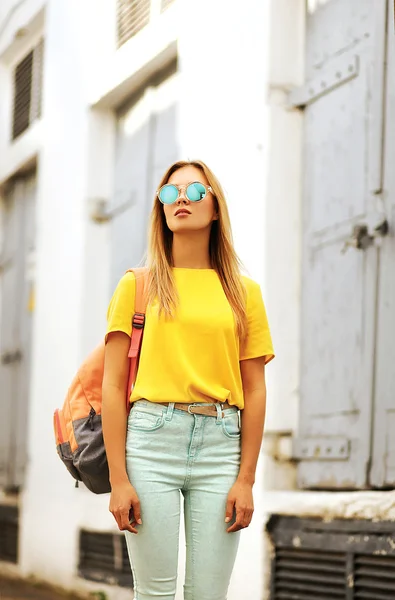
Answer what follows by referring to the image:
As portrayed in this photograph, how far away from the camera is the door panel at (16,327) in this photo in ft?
27.9

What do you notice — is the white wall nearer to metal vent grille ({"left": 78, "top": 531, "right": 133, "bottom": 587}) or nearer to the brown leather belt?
metal vent grille ({"left": 78, "top": 531, "right": 133, "bottom": 587})

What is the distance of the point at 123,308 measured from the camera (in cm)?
271

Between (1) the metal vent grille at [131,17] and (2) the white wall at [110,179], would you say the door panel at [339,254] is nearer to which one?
(2) the white wall at [110,179]

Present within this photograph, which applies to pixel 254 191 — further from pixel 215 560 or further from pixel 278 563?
pixel 215 560

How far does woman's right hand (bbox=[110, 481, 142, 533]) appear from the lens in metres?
2.55

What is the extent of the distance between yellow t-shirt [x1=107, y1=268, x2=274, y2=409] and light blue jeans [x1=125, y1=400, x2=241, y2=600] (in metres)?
0.06

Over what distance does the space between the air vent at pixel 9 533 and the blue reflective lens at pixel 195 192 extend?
5876mm

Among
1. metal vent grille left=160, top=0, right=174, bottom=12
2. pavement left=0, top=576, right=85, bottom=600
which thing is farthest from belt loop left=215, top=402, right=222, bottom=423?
pavement left=0, top=576, right=85, bottom=600

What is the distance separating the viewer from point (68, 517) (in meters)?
7.02

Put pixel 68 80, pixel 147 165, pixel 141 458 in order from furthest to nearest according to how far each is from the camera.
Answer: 1. pixel 68 80
2. pixel 147 165
3. pixel 141 458

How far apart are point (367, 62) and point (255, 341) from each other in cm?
219

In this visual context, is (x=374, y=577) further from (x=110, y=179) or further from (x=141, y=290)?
(x=110, y=179)

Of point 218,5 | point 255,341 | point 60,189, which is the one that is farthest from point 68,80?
point 255,341

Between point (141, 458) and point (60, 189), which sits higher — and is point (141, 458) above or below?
below
